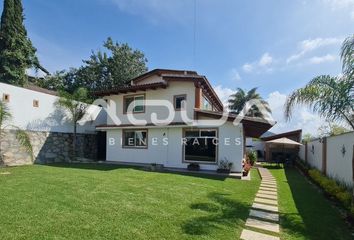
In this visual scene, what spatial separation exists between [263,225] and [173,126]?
11641 millimetres

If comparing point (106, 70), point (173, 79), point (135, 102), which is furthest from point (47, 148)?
point (106, 70)

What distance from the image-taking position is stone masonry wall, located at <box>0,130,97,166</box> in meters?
17.0

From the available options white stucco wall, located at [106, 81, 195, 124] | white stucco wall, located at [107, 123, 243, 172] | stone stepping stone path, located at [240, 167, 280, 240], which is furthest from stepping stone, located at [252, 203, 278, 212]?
white stucco wall, located at [106, 81, 195, 124]

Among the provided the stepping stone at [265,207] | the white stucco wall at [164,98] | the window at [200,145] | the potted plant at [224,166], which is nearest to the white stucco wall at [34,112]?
the white stucco wall at [164,98]

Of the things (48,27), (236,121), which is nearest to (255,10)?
(236,121)

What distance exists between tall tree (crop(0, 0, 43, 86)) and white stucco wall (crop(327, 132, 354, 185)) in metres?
28.3

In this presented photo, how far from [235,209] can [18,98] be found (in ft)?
51.4

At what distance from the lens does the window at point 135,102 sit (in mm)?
20312

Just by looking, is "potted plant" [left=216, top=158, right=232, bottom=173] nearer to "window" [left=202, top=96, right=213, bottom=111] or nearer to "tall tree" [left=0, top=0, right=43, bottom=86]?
"window" [left=202, top=96, right=213, bottom=111]

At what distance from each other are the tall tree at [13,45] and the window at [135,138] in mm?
14894

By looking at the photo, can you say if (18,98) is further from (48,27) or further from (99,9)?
(99,9)

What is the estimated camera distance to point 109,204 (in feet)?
24.6

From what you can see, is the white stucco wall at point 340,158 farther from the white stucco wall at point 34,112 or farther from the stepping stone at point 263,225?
the white stucco wall at point 34,112

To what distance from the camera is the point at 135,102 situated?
20656 mm
